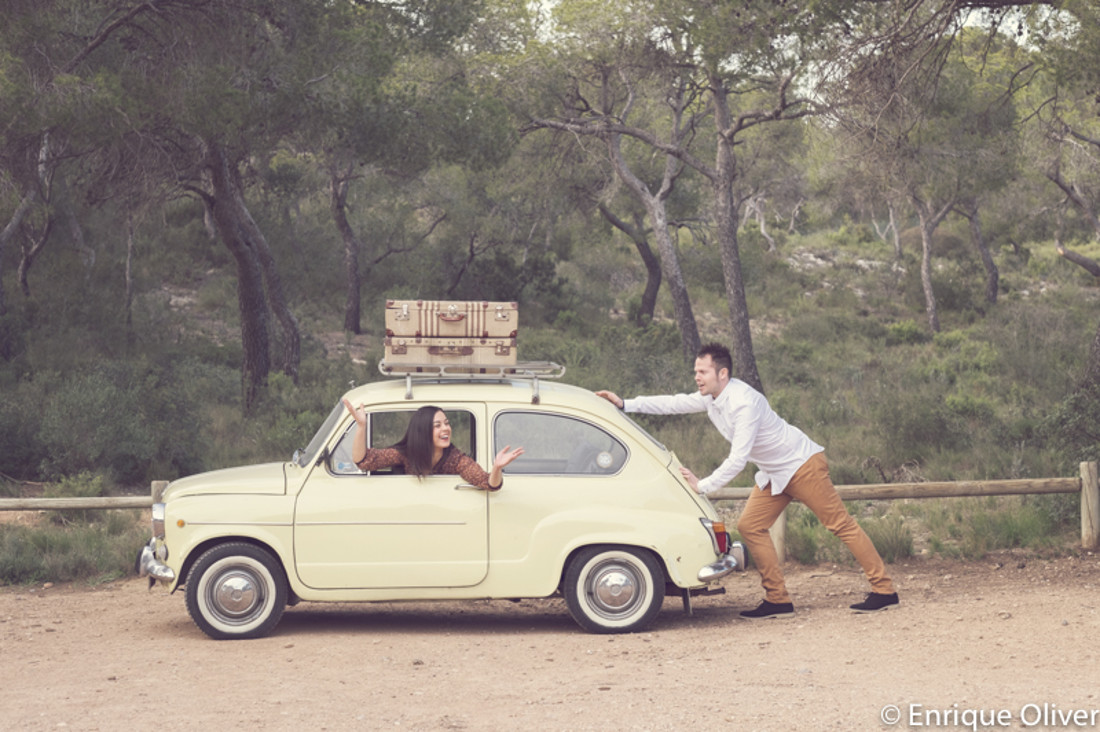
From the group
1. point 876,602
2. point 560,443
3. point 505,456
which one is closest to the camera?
point 505,456

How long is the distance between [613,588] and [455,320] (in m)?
2.09

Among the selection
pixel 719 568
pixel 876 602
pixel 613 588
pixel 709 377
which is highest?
pixel 709 377

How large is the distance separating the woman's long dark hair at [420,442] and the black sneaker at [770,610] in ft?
8.11

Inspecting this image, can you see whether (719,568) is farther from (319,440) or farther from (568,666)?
(319,440)

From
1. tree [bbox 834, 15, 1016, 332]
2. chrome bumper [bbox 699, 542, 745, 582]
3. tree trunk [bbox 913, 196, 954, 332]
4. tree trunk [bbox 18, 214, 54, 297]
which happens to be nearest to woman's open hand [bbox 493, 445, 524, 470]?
chrome bumper [bbox 699, 542, 745, 582]

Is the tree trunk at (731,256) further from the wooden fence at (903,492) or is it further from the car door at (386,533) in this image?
the car door at (386,533)

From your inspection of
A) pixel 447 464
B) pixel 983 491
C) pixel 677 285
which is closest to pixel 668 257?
pixel 677 285

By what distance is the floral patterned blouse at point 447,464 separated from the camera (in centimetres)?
771

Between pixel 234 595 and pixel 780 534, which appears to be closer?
pixel 234 595

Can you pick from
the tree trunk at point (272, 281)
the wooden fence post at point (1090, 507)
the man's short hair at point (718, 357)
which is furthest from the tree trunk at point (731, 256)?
the man's short hair at point (718, 357)

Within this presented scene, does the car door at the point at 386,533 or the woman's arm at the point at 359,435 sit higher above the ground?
the woman's arm at the point at 359,435

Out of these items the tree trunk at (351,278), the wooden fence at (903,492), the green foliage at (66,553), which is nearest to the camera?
the wooden fence at (903,492)

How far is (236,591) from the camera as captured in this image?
770 cm

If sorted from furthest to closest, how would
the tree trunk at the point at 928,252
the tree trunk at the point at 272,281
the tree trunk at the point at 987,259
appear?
the tree trunk at the point at 987,259
the tree trunk at the point at 928,252
the tree trunk at the point at 272,281
